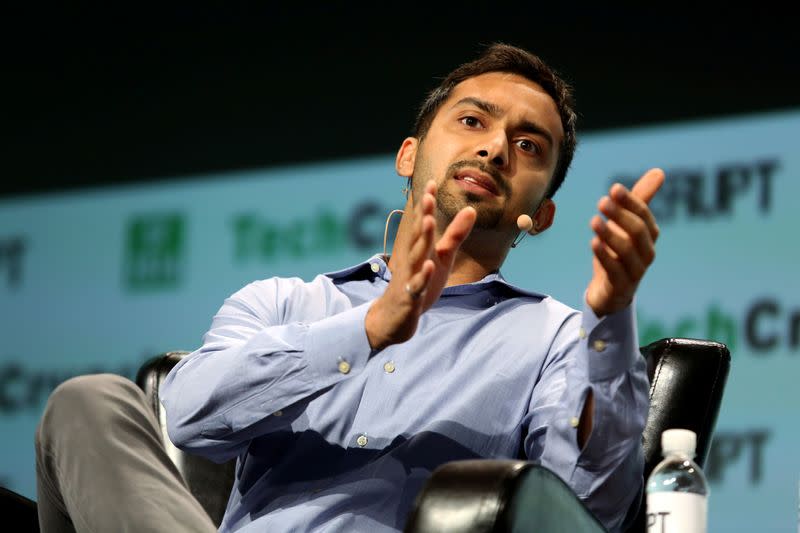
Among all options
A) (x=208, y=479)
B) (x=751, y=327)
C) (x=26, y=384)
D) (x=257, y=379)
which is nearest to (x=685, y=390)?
(x=257, y=379)

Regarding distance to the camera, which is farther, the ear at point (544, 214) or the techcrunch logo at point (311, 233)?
the techcrunch logo at point (311, 233)

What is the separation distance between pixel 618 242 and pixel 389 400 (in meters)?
0.56

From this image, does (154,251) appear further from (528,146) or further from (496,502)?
(496,502)

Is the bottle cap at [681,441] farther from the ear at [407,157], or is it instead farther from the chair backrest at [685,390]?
the ear at [407,157]

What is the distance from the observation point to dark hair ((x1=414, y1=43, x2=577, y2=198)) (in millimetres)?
2221

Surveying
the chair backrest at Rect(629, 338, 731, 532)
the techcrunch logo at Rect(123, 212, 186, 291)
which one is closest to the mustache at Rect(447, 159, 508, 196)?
the chair backrest at Rect(629, 338, 731, 532)

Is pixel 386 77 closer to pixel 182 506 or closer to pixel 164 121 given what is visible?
pixel 164 121

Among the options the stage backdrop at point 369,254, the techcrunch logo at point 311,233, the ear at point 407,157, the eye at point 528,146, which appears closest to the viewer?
the eye at point 528,146

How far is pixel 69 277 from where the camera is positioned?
157 inches

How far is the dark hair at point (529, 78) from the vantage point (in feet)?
7.29

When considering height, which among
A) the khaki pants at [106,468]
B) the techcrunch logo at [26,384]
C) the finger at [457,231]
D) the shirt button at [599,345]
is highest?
the finger at [457,231]

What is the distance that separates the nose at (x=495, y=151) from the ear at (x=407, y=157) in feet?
1.02

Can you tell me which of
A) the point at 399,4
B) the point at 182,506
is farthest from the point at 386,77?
the point at 182,506

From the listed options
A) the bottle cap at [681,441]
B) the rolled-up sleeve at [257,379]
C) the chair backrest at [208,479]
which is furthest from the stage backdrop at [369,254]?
the rolled-up sleeve at [257,379]
